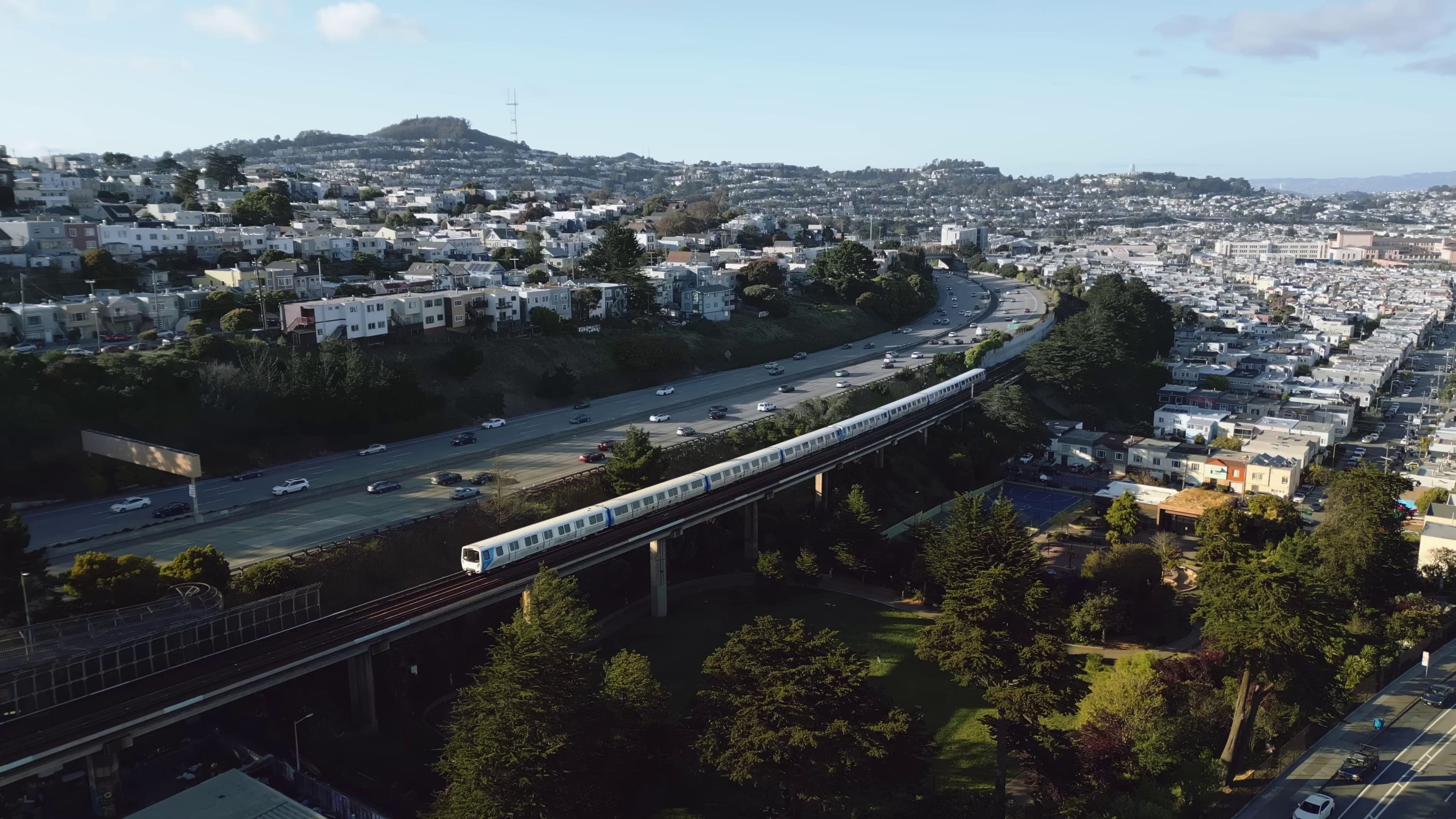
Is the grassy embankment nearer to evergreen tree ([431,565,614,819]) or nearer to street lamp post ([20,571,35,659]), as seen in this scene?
street lamp post ([20,571,35,659])

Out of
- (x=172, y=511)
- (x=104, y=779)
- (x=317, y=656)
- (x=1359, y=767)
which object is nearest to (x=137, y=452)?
(x=172, y=511)

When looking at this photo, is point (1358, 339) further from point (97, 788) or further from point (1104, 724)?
point (97, 788)

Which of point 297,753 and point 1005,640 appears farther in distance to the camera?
point 297,753

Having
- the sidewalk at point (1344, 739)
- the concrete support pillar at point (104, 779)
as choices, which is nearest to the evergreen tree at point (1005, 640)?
the sidewalk at point (1344, 739)

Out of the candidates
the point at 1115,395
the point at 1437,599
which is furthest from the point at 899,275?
the point at 1437,599

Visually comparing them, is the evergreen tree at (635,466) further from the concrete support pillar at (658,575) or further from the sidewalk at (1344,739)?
the sidewalk at (1344,739)

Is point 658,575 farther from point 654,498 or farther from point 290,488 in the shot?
point 290,488

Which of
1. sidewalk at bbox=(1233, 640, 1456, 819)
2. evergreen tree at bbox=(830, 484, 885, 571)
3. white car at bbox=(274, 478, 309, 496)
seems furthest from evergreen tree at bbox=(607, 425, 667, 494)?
sidewalk at bbox=(1233, 640, 1456, 819)
